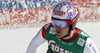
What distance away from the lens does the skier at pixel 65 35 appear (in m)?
1.53

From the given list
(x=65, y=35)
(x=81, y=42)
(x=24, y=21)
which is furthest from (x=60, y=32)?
(x=24, y=21)

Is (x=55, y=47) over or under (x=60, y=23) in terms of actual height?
under

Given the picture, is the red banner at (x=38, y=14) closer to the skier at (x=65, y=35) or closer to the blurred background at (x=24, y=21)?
the blurred background at (x=24, y=21)

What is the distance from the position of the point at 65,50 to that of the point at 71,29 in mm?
208

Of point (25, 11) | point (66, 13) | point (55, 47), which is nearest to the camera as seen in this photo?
point (66, 13)

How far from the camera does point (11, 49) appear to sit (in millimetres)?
2664

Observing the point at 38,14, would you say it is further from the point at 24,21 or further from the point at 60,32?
the point at 60,32

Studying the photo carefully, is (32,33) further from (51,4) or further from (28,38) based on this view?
(51,4)

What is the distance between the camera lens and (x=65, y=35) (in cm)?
161

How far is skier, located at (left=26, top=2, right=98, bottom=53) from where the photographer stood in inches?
60.1

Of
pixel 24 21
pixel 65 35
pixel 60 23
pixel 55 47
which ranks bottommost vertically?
pixel 24 21

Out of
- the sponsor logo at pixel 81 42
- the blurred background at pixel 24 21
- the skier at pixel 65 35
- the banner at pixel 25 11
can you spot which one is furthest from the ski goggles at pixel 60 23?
the banner at pixel 25 11

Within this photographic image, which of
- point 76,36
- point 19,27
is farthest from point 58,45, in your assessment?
point 19,27

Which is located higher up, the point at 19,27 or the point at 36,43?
the point at 36,43
